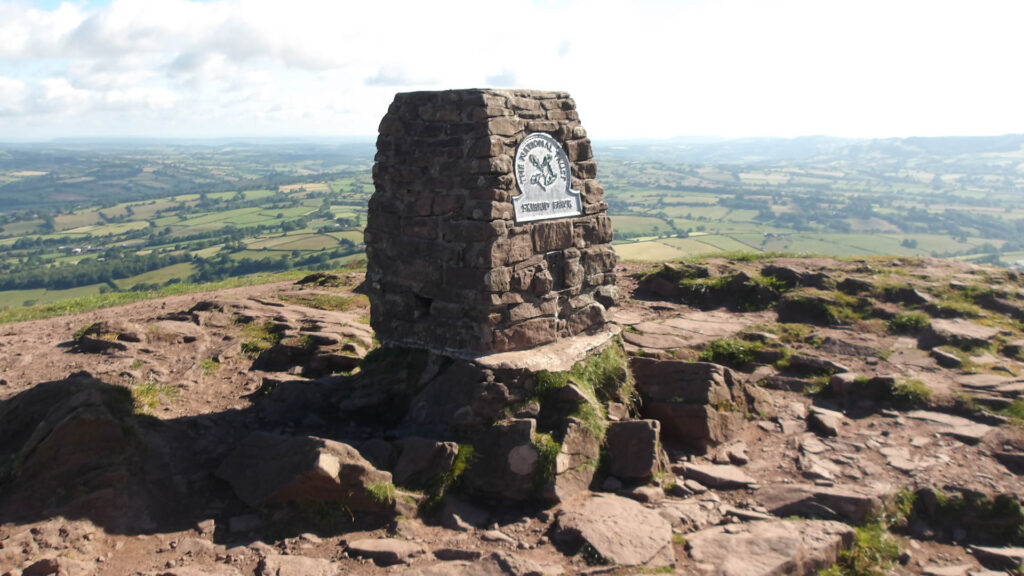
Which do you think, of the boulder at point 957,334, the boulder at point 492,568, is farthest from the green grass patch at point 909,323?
the boulder at point 492,568

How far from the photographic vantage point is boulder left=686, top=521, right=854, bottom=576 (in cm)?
527

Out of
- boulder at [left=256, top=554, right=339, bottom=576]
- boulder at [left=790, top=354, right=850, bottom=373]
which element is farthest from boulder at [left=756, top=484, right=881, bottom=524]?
A: boulder at [left=256, top=554, right=339, bottom=576]

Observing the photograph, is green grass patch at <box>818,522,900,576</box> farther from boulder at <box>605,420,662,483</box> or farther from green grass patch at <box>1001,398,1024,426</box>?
green grass patch at <box>1001,398,1024,426</box>

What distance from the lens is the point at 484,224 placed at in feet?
23.2

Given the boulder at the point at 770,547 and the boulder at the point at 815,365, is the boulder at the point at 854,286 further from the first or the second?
the boulder at the point at 770,547

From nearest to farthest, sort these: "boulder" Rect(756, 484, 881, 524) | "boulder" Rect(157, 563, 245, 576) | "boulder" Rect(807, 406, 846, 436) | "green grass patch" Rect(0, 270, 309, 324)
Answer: "boulder" Rect(157, 563, 245, 576) < "boulder" Rect(756, 484, 881, 524) < "boulder" Rect(807, 406, 846, 436) < "green grass patch" Rect(0, 270, 309, 324)

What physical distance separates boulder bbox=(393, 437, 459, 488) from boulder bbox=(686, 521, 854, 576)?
259 centimetres

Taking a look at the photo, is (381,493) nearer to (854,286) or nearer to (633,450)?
(633,450)

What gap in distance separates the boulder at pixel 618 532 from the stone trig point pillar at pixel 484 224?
7.30 feet

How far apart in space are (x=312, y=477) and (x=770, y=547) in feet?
14.4

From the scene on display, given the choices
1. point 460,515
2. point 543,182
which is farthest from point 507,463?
point 543,182

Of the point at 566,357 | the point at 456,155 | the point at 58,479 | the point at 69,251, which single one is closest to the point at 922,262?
the point at 566,357

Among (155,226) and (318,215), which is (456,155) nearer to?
(318,215)

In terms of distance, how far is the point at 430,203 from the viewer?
745 cm
